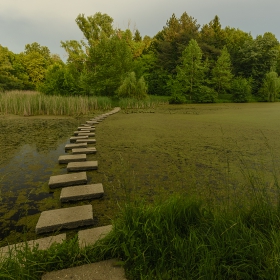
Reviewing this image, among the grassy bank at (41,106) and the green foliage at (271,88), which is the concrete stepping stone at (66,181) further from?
the green foliage at (271,88)

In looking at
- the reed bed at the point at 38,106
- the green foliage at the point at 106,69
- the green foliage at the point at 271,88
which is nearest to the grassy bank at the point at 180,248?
the reed bed at the point at 38,106

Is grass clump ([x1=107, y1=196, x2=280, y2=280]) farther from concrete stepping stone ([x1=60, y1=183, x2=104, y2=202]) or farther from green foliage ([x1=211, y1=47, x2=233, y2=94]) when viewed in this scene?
green foliage ([x1=211, y1=47, x2=233, y2=94])

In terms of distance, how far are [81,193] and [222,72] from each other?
18.2 metres

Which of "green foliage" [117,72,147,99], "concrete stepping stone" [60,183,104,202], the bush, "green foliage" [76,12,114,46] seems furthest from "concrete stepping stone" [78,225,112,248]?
"green foliage" [76,12,114,46]

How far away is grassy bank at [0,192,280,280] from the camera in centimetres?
81

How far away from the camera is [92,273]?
85 cm

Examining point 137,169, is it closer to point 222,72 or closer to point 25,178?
point 25,178

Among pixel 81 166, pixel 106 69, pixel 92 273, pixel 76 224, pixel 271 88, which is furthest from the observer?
pixel 271 88

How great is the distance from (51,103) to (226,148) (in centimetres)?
609

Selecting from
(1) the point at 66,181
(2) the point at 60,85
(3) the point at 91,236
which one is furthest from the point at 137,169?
(2) the point at 60,85

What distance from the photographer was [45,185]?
1814 millimetres

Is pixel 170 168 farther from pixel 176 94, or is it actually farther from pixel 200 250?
pixel 176 94

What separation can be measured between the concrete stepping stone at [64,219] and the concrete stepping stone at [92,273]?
37cm

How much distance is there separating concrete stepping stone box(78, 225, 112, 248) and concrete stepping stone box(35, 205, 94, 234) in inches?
5.4
